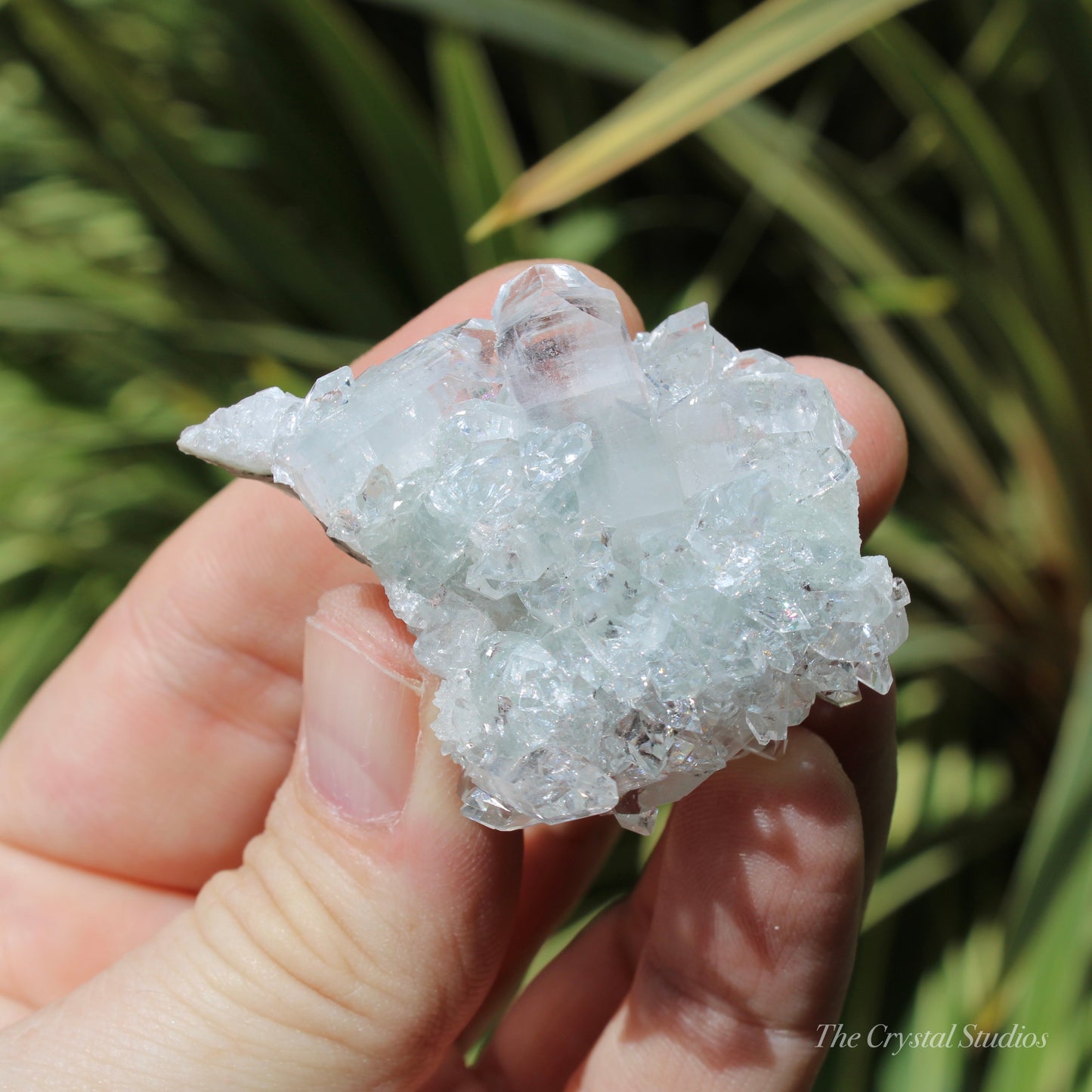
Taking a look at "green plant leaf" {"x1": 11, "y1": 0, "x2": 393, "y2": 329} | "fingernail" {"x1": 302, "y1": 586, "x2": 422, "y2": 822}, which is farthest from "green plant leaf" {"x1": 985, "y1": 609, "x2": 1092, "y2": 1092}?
"green plant leaf" {"x1": 11, "y1": 0, "x2": 393, "y2": 329}

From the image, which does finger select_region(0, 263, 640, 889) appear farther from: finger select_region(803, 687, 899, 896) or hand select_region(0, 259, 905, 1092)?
finger select_region(803, 687, 899, 896)

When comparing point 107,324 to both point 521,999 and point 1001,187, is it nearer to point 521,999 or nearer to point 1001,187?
point 521,999

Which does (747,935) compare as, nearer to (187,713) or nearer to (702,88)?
(187,713)

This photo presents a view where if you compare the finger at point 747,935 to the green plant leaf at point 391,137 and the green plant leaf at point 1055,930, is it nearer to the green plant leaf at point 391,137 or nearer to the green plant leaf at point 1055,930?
the green plant leaf at point 1055,930

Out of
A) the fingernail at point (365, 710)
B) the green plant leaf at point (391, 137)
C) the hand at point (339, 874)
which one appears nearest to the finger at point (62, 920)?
the hand at point (339, 874)

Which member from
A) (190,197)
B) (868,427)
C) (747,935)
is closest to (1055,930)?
(747,935)

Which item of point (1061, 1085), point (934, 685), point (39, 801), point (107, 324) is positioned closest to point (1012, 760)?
point (934, 685)
